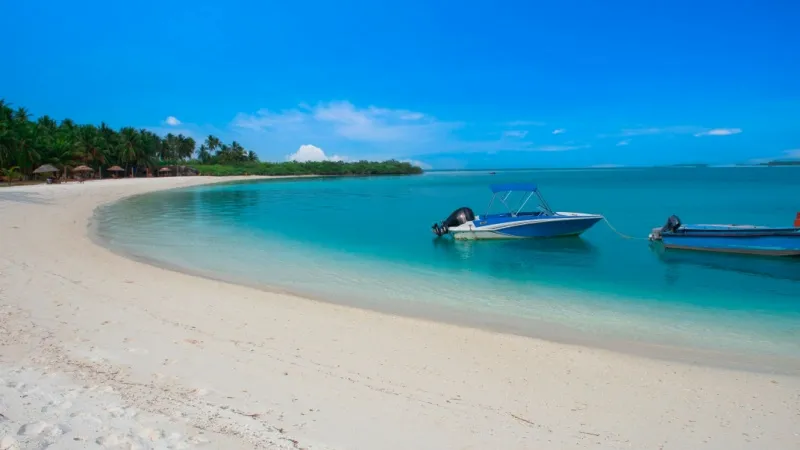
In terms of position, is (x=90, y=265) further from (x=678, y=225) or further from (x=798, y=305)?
(x=678, y=225)

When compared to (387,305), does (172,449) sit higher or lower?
higher

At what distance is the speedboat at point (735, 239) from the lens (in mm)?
15133

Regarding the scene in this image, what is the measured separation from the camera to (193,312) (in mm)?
7695

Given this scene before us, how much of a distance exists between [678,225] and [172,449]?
18550mm

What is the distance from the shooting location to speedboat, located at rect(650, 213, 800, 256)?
1513cm

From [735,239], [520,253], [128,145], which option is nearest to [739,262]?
[735,239]

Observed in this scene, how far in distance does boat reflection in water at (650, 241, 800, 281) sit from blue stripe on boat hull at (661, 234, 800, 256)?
0.63ft

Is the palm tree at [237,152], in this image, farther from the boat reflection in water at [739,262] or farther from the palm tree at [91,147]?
the boat reflection in water at [739,262]

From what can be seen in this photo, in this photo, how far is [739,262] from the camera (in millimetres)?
14898

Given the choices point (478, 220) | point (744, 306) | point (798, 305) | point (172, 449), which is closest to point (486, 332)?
point (172, 449)

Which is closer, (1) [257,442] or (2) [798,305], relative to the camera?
(1) [257,442]

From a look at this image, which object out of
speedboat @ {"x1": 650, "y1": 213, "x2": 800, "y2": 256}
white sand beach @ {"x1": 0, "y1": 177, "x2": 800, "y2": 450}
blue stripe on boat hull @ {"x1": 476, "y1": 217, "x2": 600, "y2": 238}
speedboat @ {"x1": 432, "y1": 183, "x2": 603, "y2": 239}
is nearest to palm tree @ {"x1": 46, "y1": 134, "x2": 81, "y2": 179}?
speedboat @ {"x1": 432, "y1": 183, "x2": 603, "y2": 239}

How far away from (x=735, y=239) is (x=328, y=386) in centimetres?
1644

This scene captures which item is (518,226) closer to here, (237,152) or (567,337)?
(567,337)
